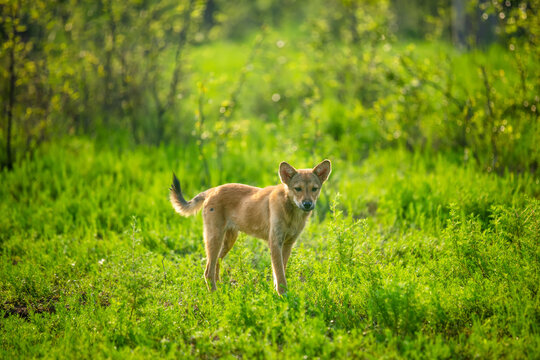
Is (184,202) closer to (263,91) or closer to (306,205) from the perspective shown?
(306,205)

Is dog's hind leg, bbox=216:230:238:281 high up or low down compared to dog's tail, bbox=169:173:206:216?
down

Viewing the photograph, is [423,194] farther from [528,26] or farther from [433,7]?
[433,7]

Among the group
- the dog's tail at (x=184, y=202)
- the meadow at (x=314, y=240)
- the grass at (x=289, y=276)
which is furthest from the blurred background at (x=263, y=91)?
the dog's tail at (x=184, y=202)

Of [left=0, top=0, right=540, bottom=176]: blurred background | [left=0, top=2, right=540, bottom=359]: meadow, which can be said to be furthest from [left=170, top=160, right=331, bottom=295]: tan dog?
[left=0, top=0, right=540, bottom=176]: blurred background

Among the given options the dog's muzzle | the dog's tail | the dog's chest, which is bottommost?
the dog's chest

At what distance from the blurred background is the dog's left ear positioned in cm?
196

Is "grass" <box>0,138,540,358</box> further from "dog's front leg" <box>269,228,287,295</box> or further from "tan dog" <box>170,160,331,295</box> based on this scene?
"tan dog" <box>170,160,331,295</box>

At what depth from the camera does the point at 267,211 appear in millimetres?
5320

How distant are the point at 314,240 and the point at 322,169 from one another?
4.80 feet

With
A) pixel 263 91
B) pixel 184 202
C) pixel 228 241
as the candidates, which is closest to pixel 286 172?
pixel 228 241

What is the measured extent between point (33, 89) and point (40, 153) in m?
1.78

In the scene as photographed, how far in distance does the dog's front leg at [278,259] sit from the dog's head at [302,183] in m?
0.43

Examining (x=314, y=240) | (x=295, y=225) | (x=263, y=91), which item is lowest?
(x=314, y=240)

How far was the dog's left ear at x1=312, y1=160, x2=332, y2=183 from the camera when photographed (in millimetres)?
5402
